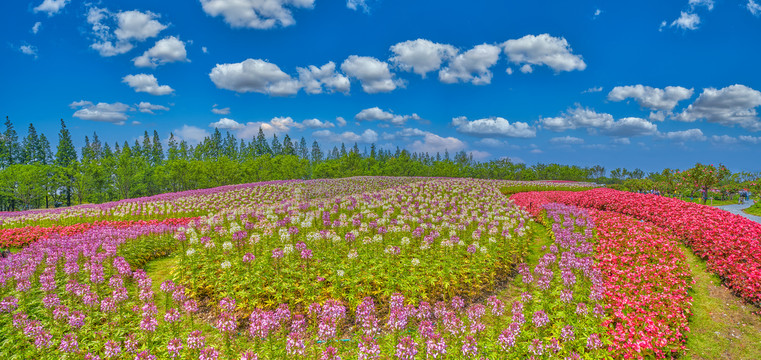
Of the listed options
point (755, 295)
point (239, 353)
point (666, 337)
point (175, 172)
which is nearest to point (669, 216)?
point (755, 295)

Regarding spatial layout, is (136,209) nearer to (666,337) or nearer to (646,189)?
(666,337)

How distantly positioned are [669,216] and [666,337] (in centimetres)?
1245

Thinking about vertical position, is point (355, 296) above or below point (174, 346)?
below

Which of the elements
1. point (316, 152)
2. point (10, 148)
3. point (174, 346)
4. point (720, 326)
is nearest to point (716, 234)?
point (720, 326)

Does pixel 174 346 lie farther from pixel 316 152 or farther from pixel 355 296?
pixel 316 152

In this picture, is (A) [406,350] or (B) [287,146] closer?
(A) [406,350]

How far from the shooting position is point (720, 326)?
8383 mm

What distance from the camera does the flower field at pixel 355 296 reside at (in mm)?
5887

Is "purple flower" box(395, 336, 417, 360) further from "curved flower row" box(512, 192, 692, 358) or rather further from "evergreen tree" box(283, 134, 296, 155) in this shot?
"evergreen tree" box(283, 134, 296, 155)

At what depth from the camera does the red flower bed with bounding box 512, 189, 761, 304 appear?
32.4ft

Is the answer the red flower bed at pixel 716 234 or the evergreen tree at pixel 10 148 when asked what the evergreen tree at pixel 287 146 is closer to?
the evergreen tree at pixel 10 148

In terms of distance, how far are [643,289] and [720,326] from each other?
5.98ft

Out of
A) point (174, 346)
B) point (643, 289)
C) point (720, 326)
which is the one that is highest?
point (174, 346)

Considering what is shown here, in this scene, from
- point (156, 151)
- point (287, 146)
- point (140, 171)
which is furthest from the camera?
point (287, 146)
